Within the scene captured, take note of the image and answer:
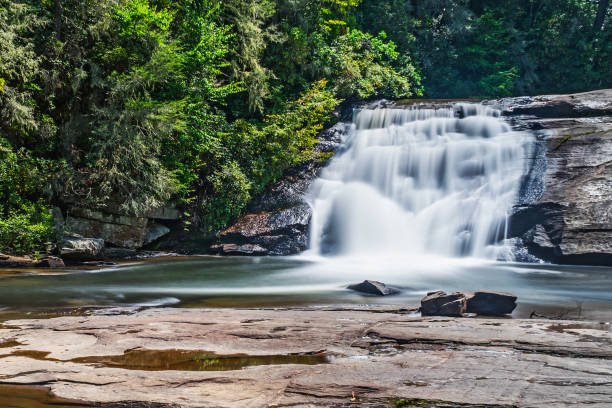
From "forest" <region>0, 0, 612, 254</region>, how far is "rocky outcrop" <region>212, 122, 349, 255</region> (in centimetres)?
45

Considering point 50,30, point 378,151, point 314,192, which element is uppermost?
point 50,30

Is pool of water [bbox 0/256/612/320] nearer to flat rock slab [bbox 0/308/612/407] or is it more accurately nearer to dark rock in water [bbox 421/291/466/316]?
dark rock in water [bbox 421/291/466/316]

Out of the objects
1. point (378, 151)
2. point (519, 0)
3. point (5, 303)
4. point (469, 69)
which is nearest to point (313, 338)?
point (5, 303)

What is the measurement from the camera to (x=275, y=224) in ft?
53.0

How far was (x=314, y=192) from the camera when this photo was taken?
17.3 meters

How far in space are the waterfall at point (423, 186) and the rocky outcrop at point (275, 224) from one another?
441 mm

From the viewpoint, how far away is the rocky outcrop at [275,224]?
15758 mm

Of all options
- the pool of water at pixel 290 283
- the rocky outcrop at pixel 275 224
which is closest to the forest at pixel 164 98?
the rocky outcrop at pixel 275 224

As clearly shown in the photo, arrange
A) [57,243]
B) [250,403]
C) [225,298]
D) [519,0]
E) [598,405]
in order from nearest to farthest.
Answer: [598,405], [250,403], [225,298], [57,243], [519,0]

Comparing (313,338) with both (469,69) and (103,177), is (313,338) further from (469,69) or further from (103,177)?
(469,69)

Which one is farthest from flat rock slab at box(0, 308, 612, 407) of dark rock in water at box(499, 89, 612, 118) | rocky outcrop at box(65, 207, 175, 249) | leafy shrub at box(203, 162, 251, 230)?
dark rock in water at box(499, 89, 612, 118)

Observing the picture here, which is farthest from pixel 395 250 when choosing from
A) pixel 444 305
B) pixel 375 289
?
pixel 444 305

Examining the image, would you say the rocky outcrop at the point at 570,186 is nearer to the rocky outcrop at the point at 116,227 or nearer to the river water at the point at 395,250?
the river water at the point at 395,250

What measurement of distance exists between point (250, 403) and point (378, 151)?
1536 cm
